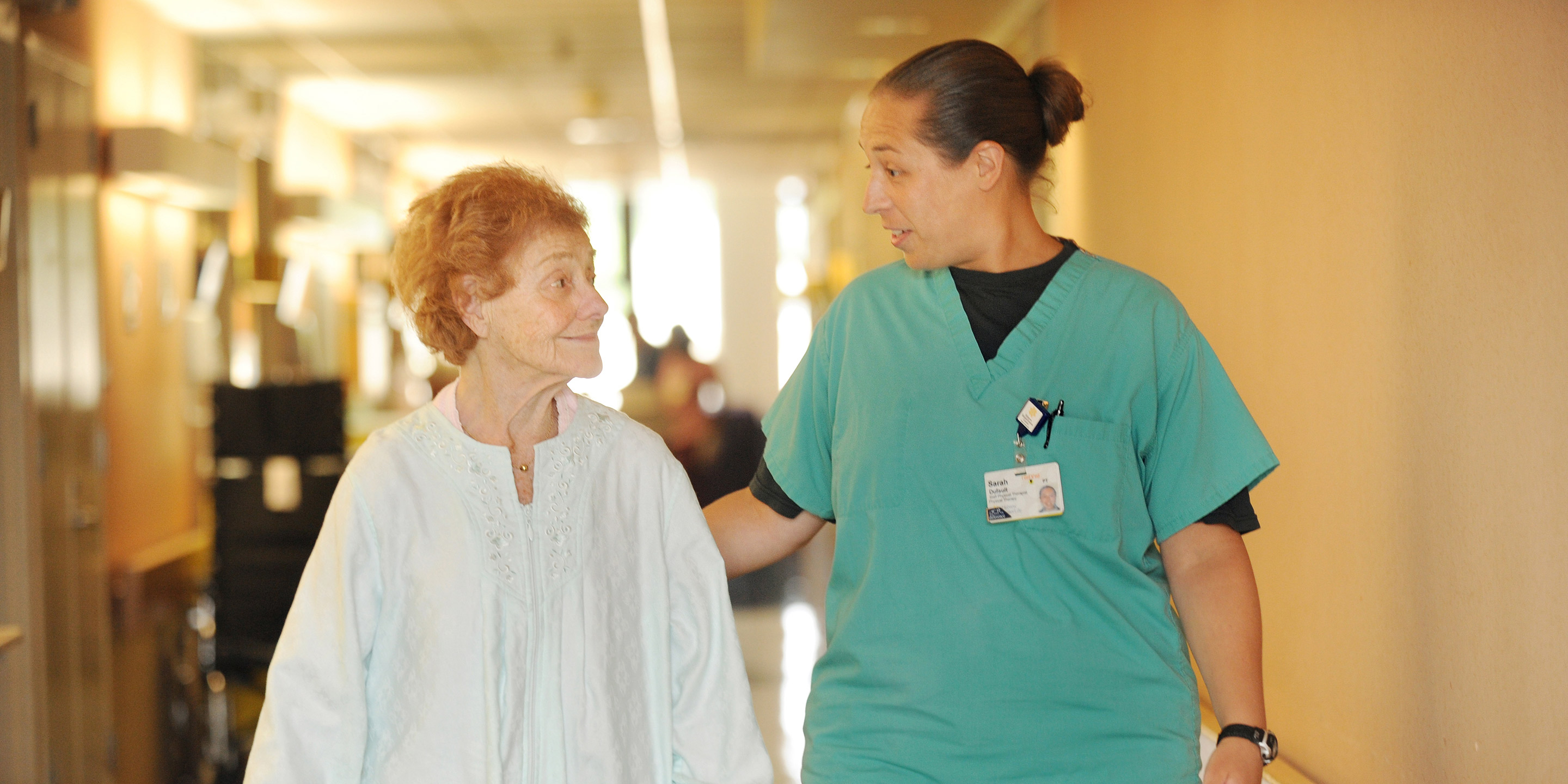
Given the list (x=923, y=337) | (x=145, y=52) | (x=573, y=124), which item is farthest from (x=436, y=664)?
(x=573, y=124)

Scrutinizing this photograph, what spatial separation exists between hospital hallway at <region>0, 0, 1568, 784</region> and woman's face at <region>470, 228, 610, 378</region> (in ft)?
0.21

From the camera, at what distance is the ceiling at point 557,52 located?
5.20m

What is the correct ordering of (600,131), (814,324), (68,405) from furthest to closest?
(600,131) < (814,324) < (68,405)

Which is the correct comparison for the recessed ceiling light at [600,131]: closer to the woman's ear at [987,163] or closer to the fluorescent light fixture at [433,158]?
the fluorescent light fixture at [433,158]

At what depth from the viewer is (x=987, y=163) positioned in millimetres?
1472

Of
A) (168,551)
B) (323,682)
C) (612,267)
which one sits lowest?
(168,551)

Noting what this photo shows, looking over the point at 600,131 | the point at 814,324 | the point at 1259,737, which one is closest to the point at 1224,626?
the point at 1259,737

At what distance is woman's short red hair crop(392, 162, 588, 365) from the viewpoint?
1.33 metres

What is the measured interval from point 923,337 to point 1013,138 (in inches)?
10.4

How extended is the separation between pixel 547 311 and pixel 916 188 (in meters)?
0.47

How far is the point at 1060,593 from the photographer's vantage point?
1.40m

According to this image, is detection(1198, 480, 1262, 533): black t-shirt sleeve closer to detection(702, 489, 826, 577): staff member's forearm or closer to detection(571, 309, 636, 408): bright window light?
detection(702, 489, 826, 577): staff member's forearm

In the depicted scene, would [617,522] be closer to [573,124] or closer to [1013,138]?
[1013,138]

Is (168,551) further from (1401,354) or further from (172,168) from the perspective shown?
(1401,354)
